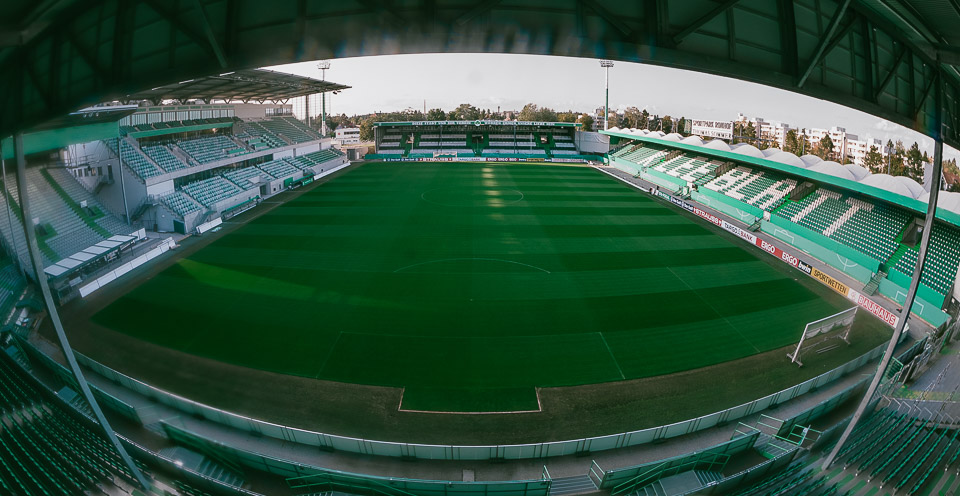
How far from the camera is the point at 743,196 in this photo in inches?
1395

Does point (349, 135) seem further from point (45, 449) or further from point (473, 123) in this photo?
point (45, 449)

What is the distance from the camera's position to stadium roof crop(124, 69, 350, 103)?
34.9 metres

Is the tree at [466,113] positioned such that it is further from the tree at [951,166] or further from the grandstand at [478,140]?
the tree at [951,166]

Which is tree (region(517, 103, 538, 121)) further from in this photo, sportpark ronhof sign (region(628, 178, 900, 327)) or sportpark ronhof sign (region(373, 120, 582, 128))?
sportpark ronhof sign (region(628, 178, 900, 327))

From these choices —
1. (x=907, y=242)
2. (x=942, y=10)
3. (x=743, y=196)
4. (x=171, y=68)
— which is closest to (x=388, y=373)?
(x=171, y=68)

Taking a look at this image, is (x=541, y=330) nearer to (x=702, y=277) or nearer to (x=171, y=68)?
(x=702, y=277)

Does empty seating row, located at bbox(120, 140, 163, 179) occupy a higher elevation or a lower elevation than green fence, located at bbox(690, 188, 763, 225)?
higher

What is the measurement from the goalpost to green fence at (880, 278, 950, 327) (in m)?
3.93

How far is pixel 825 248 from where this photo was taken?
2514 cm

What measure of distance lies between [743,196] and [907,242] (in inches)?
511

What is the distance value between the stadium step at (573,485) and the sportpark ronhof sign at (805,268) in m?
16.7

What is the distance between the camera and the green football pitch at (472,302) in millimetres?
15414

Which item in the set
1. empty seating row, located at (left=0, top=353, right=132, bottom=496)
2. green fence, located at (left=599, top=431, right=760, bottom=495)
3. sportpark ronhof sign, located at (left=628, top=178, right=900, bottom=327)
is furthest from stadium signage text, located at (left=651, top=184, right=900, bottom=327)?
empty seating row, located at (left=0, top=353, right=132, bottom=496)

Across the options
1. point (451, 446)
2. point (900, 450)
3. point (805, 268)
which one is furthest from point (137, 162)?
point (805, 268)
